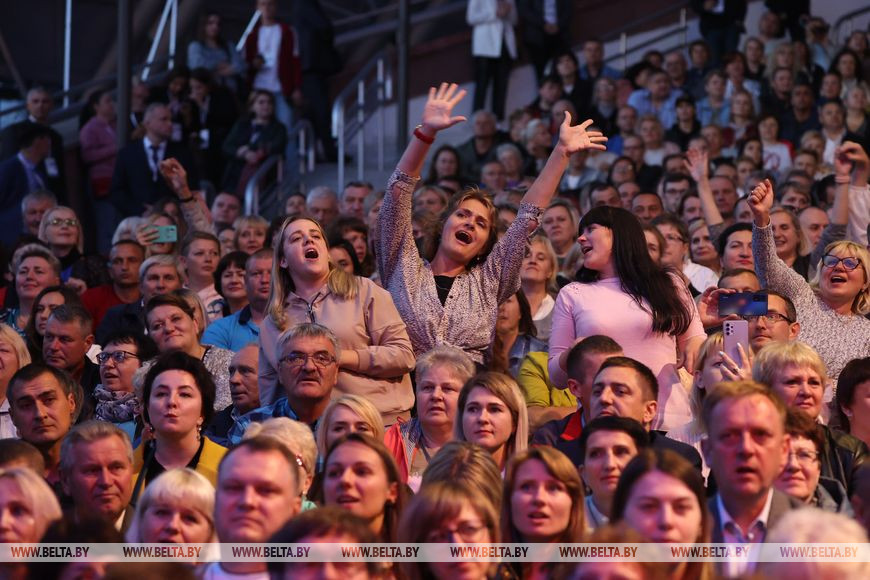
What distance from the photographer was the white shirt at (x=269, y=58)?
1437 cm

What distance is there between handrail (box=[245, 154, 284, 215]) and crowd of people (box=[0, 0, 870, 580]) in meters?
0.57

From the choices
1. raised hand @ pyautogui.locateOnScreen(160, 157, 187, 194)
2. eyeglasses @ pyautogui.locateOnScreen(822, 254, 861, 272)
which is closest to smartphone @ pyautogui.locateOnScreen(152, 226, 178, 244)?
raised hand @ pyautogui.locateOnScreen(160, 157, 187, 194)

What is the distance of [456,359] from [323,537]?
95.0 inches

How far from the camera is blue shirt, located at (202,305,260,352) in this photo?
8172 mm

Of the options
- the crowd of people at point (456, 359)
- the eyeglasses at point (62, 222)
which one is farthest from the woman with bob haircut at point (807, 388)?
the eyeglasses at point (62, 222)

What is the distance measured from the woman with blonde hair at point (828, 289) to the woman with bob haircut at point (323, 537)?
3.56 m

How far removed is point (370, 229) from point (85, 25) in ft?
27.3

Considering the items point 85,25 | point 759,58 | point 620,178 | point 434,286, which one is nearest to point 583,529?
point 434,286

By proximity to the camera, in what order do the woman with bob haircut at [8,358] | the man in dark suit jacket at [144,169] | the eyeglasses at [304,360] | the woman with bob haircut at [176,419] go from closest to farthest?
the woman with bob haircut at [176,419] < the eyeglasses at [304,360] < the woman with bob haircut at [8,358] < the man in dark suit jacket at [144,169]

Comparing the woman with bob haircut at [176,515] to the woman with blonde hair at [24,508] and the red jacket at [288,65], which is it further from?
the red jacket at [288,65]

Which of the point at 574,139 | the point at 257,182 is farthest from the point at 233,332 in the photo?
the point at 257,182

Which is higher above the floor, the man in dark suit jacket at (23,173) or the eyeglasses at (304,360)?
the man in dark suit jacket at (23,173)

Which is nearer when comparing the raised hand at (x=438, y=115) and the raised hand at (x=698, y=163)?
the raised hand at (x=438, y=115)

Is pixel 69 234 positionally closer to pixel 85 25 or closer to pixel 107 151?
pixel 107 151
